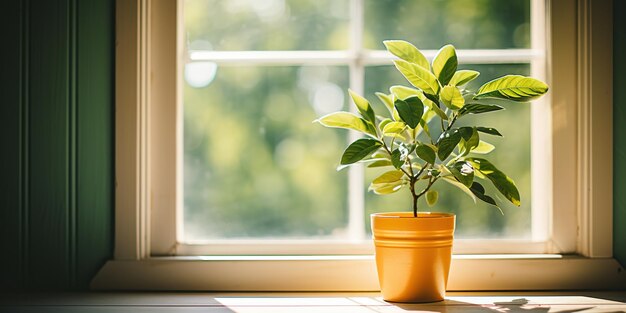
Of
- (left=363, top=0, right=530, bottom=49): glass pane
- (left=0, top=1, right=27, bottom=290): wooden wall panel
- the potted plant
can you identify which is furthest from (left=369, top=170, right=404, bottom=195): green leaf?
(left=0, top=1, right=27, bottom=290): wooden wall panel

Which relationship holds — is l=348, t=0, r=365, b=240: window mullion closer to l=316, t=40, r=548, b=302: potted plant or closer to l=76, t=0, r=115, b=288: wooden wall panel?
l=316, t=40, r=548, b=302: potted plant

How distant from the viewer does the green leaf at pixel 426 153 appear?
5.31 feet

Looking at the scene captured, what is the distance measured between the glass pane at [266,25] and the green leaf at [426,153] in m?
0.60

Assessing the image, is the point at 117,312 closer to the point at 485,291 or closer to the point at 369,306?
the point at 369,306

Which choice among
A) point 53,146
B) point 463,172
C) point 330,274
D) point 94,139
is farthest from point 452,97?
point 53,146

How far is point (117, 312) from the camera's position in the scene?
63.9 inches

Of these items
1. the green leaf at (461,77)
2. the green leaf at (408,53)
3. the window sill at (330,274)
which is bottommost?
the window sill at (330,274)

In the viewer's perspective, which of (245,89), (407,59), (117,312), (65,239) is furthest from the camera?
(245,89)

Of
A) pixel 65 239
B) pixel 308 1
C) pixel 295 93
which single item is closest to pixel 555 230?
pixel 295 93

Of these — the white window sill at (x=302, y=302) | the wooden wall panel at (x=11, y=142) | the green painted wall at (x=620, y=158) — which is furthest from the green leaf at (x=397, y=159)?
the wooden wall panel at (x=11, y=142)

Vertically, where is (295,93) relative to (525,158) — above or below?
above

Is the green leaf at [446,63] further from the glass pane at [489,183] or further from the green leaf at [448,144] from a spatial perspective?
the glass pane at [489,183]

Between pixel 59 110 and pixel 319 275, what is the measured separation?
0.93 m

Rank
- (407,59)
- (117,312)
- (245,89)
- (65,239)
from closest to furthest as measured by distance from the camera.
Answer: (117,312) → (407,59) → (65,239) → (245,89)
